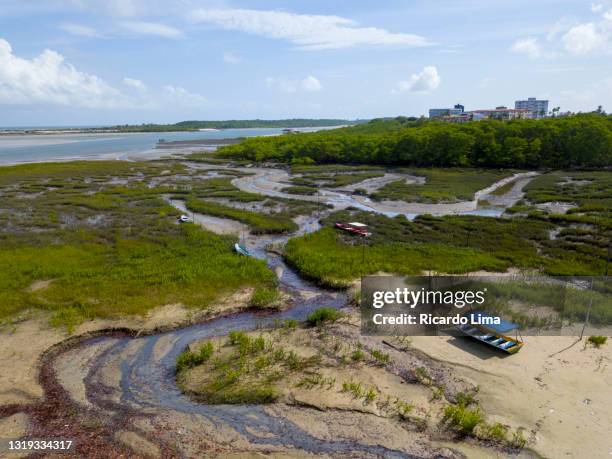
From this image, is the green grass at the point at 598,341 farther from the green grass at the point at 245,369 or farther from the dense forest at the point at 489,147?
the dense forest at the point at 489,147

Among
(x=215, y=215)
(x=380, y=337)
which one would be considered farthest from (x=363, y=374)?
(x=215, y=215)

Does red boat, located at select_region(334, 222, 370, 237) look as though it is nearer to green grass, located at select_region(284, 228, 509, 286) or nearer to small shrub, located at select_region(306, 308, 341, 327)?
green grass, located at select_region(284, 228, 509, 286)

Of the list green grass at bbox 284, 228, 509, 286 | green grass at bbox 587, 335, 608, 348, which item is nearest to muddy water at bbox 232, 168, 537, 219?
green grass at bbox 284, 228, 509, 286

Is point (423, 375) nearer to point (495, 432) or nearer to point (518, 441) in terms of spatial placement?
point (495, 432)

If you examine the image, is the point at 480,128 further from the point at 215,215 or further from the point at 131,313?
the point at 131,313

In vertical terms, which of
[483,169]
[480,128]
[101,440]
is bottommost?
[101,440]

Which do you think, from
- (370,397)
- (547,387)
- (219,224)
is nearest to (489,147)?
(219,224)

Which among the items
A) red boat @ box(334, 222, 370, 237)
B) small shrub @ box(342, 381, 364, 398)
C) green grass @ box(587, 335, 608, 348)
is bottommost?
small shrub @ box(342, 381, 364, 398)
